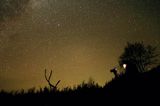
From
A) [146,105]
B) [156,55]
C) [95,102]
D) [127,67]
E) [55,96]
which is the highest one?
[156,55]

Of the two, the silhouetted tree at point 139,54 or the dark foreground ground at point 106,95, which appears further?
the silhouetted tree at point 139,54

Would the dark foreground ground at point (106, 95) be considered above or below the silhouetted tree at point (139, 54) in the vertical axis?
below

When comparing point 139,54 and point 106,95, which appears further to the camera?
point 139,54

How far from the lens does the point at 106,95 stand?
1493 cm

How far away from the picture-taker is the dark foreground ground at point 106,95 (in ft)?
41.8

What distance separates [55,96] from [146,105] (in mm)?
7771

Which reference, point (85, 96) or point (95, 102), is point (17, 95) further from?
point (95, 102)

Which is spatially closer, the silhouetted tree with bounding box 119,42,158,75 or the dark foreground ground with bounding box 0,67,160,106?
the dark foreground ground with bounding box 0,67,160,106

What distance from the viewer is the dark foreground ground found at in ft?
41.8

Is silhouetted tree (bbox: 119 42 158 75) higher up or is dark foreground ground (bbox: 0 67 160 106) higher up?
silhouetted tree (bbox: 119 42 158 75)

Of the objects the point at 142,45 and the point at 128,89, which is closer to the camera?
the point at 128,89

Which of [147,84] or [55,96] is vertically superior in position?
[55,96]

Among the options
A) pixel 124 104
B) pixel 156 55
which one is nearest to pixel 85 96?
pixel 124 104

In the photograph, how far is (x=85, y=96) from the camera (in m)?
16.1
